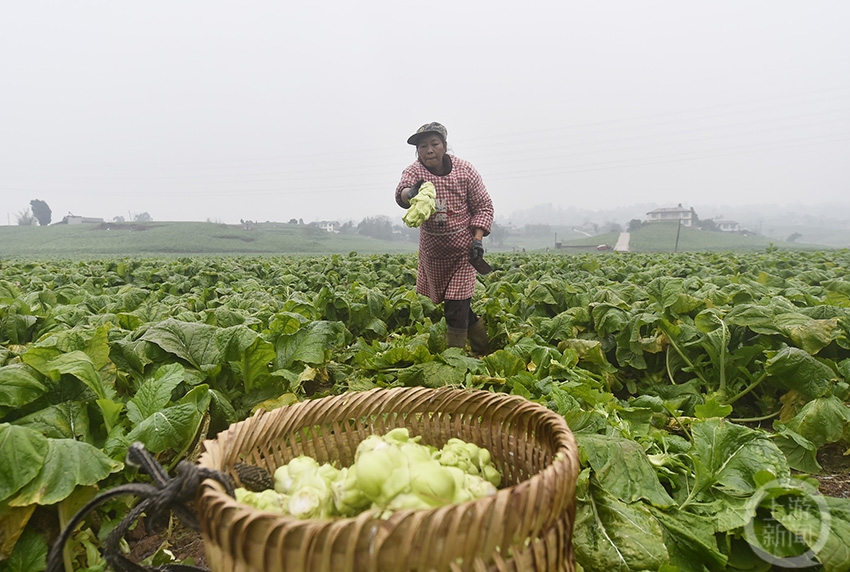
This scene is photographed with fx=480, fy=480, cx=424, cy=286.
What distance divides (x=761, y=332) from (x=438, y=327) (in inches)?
96.1

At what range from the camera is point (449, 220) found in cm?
430

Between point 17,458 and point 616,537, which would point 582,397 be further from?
point 17,458

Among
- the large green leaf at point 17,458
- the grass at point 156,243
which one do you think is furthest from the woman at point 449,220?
the grass at point 156,243

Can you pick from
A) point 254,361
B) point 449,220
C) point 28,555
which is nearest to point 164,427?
point 28,555

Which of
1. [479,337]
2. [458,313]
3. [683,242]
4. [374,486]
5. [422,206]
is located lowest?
[683,242]

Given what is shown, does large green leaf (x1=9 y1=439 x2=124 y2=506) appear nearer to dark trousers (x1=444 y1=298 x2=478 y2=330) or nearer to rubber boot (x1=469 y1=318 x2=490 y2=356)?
dark trousers (x1=444 y1=298 x2=478 y2=330)

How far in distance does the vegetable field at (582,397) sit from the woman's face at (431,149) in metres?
1.48

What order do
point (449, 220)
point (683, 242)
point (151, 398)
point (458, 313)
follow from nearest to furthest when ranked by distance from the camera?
1. point (151, 398)
2. point (449, 220)
3. point (458, 313)
4. point (683, 242)

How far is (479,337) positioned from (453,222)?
127 cm

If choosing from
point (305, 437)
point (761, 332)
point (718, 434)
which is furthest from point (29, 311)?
point (761, 332)

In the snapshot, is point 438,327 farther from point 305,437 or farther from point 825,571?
point 825,571

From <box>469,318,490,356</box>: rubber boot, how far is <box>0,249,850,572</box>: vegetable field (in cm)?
13

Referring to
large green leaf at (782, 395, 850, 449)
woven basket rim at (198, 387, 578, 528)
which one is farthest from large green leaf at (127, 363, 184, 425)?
large green leaf at (782, 395, 850, 449)

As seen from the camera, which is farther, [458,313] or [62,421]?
[458,313]
